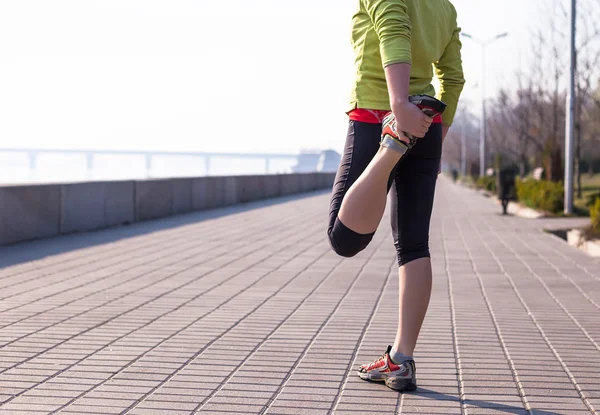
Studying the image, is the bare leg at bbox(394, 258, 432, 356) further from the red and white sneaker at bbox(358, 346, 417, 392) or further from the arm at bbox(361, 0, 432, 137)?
the arm at bbox(361, 0, 432, 137)

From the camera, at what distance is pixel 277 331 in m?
5.80

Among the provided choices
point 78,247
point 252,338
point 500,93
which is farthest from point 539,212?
point 500,93

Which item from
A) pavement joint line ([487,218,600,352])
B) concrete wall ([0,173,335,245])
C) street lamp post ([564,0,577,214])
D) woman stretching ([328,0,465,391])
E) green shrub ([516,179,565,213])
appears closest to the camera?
woman stretching ([328,0,465,391])

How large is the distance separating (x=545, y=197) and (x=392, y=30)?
1754 centimetres

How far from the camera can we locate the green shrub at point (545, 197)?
66.7 feet

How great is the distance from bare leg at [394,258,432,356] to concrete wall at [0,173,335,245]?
25.8 feet

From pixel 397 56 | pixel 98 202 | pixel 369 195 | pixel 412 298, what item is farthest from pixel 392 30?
pixel 98 202

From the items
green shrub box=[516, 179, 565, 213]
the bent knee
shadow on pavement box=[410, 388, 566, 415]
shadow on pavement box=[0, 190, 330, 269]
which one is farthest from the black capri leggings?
green shrub box=[516, 179, 565, 213]

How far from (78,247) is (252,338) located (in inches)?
243

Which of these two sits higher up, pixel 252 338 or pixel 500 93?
pixel 500 93

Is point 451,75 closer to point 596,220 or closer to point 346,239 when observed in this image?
point 346,239

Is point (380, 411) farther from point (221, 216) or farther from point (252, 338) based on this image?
point (221, 216)

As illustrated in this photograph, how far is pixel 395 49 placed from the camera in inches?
147

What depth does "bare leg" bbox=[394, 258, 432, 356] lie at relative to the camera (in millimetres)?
4207
